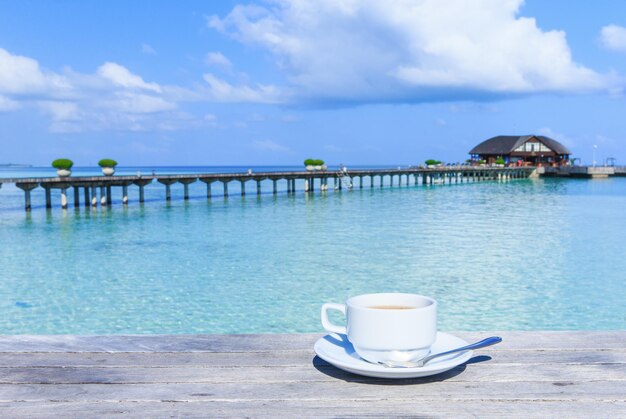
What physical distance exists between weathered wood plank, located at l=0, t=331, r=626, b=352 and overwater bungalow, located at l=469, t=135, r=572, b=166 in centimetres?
9748

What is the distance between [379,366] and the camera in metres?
1.76

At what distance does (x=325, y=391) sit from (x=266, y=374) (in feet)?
0.78

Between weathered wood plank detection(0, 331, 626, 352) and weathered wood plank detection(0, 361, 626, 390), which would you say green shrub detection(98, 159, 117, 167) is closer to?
weathered wood plank detection(0, 331, 626, 352)

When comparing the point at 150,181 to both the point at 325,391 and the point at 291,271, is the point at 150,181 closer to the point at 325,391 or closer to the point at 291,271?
the point at 291,271

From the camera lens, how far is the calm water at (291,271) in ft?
33.8

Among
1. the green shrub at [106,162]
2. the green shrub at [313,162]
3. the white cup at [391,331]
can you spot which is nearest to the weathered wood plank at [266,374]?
the white cup at [391,331]

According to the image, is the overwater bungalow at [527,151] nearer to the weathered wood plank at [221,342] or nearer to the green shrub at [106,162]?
the green shrub at [106,162]

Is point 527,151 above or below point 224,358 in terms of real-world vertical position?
above

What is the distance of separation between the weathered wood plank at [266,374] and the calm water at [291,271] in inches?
300

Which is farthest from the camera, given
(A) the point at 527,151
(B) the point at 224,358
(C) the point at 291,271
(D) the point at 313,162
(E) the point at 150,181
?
(A) the point at 527,151

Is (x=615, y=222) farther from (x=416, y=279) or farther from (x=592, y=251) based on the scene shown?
(x=416, y=279)

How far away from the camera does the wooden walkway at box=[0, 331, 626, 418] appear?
161 centimetres

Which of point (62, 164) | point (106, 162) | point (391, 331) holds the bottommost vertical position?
point (391, 331)

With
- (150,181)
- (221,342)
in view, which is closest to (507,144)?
(150,181)
